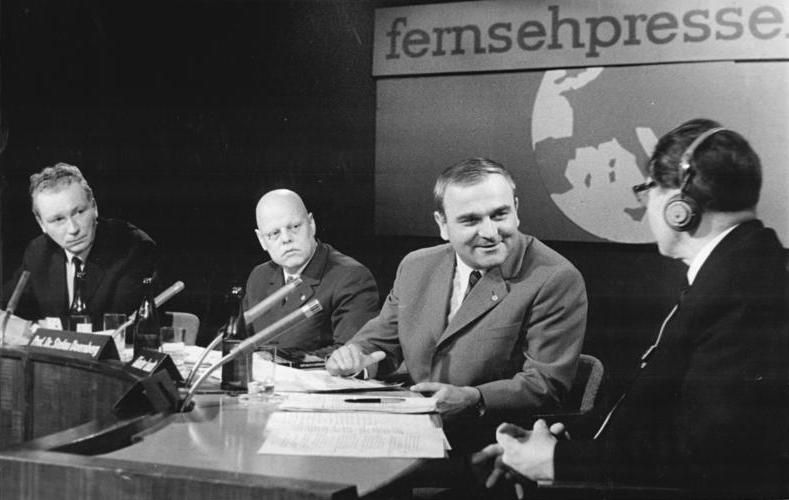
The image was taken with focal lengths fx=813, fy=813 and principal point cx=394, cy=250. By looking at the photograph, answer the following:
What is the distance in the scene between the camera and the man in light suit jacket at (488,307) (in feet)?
7.28

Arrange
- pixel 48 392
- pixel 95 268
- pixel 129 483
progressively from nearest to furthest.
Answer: pixel 129 483
pixel 48 392
pixel 95 268

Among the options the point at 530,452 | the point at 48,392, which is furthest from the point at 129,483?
the point at 48,392

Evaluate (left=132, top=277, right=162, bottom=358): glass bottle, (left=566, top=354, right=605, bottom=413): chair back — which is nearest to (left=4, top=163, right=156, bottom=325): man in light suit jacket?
(left=132, top=277, right=162, bottom=358): glass bottle

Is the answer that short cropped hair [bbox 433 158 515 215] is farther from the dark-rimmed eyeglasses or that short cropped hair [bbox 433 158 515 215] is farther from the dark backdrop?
the dark backdrop

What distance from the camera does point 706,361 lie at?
4.11 ft

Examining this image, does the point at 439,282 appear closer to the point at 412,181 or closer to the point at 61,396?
the point at 61,396

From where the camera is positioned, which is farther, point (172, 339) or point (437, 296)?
point (172, 339)

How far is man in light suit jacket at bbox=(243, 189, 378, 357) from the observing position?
A: 10.4ft

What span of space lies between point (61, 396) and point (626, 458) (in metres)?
1.35

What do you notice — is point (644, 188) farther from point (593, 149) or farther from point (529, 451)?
point (593, 149)

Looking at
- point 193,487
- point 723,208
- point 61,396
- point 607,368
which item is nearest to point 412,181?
point 607,368

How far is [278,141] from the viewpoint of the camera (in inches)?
168

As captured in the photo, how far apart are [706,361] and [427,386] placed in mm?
753

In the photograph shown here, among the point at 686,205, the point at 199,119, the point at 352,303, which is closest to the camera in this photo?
the point at 686,205
